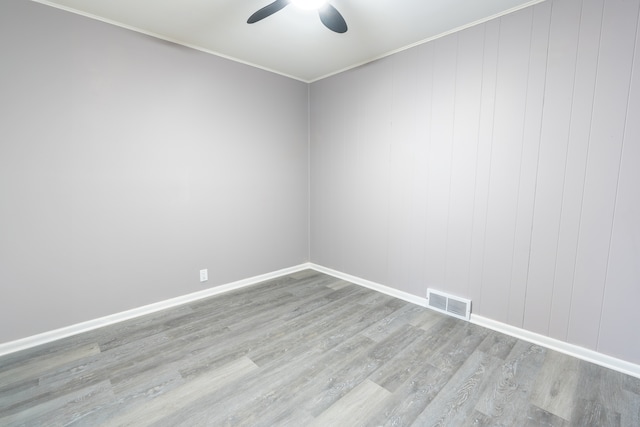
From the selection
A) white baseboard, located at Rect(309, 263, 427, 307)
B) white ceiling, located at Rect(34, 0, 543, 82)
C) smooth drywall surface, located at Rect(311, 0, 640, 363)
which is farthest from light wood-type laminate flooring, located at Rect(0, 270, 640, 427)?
white ceiling, located at Rect(34, 0, 543, 82)

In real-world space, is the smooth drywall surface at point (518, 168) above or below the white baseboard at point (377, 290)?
above

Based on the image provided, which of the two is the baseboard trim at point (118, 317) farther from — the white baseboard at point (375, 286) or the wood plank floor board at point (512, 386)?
the wood plank floor board at point (512, 386)

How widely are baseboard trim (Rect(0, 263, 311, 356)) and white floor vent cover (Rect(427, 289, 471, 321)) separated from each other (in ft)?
6.16

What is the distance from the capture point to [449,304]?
2723 mm

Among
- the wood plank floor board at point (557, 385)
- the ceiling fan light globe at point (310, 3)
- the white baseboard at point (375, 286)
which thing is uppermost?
the ceiling fan light globe at point (310, 3)

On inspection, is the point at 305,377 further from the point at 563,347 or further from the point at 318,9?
the point at 318,9

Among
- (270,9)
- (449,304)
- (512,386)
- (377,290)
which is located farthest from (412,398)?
(270,9)

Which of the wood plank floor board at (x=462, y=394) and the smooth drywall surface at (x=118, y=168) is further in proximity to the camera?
the smooth drywall surface at (x=118, y=168)

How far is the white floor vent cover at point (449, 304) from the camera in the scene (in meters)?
2.62

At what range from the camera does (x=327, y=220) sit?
384cm

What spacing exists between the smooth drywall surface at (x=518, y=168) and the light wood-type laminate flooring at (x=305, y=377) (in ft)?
1.47

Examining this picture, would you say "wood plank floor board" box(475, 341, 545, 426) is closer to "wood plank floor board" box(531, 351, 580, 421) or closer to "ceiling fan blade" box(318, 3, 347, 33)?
"wood plank floor board" box(531, 351, 580, 421)

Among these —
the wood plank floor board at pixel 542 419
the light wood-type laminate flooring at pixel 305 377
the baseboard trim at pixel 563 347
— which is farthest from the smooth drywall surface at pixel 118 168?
the wood plank floor board at pixel 542 419

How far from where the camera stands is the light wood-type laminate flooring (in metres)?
1.58
